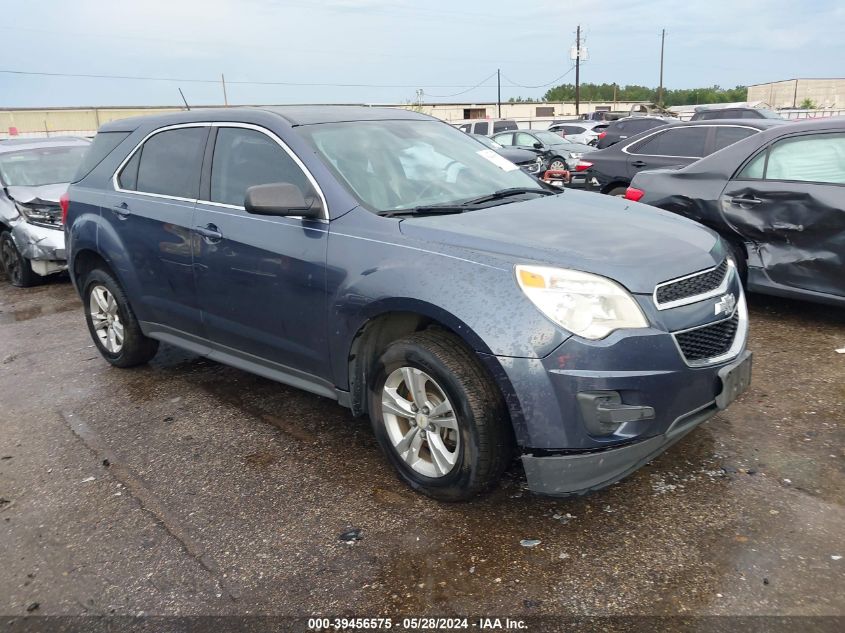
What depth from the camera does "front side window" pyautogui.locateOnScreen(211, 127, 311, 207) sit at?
12.2 feet

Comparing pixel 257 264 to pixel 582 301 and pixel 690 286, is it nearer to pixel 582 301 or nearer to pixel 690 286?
pixel 582 301

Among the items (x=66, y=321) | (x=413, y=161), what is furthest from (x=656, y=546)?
(x=66, y=321)

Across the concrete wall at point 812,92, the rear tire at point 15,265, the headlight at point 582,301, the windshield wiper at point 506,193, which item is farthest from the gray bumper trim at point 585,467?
the concrete wall at point 812,92

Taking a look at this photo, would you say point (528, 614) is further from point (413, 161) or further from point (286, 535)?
point (413, 161)

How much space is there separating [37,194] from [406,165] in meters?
6.41

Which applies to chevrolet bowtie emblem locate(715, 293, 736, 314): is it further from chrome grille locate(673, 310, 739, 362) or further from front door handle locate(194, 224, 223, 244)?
front door handle locate(194, 224, 223, 244)

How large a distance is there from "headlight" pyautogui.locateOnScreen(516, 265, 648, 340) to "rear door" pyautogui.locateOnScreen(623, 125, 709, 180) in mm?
6369

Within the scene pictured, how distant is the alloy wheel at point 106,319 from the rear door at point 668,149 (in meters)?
6.33

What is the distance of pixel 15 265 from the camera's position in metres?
8.79

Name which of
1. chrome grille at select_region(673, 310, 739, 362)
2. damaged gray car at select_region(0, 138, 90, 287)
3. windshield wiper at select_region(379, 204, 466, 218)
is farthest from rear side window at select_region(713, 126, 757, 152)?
damaged gray car at select_region(0, 138, 90, 287)

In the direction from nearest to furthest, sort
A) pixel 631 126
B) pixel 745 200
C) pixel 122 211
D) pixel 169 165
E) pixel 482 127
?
1. pixel 169 165
2. pixel 122 211
3. pixel 745 200
4. pixel 631 126
5. pixel 482 127

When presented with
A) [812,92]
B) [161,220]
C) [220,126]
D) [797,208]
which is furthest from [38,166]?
[812,92]

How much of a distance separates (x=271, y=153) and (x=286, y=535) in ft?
6.67

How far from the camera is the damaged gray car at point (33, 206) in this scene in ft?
26.9
